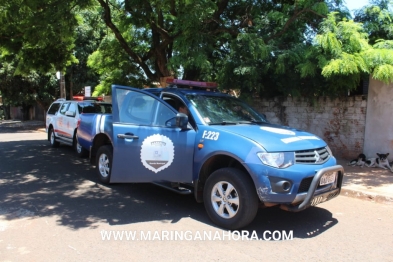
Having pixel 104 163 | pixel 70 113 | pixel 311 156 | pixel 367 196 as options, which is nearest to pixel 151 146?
pixel 104 163

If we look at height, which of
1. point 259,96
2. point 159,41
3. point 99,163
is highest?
point 159,41

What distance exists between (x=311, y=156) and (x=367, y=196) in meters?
2.46

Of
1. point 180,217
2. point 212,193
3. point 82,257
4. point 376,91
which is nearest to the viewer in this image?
point 82,257

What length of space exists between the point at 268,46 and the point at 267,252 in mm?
5067

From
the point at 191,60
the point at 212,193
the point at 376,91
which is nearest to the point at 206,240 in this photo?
the point at 212,193

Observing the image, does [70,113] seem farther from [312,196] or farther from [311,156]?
[312,196]

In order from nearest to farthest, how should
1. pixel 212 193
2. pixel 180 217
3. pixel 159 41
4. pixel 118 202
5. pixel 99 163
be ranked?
pixel 212 193 → pixel 180 217 → pixel 118 202 → pixel 99 163 → pixel 159 41

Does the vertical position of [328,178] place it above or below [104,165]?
above

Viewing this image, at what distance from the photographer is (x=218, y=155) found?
4.59 m

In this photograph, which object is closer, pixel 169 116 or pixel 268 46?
pixel 169 116

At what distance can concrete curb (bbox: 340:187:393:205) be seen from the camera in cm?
588

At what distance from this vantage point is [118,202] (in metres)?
5.64

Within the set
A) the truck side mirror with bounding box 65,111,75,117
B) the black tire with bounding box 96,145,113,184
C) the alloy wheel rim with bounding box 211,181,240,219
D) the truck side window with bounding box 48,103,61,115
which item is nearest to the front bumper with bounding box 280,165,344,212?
the alloy wheel rim with bounding box 211,181,240,219

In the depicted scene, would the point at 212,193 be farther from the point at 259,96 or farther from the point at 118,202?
the point at 259,96
